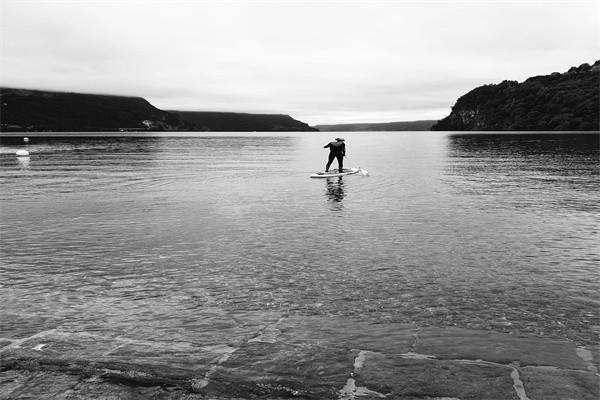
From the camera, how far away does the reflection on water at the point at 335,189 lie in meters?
23.7

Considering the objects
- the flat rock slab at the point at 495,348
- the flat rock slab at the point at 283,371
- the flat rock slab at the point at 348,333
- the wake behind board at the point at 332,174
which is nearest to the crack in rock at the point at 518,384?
the flat rock slab at the point at 495,348

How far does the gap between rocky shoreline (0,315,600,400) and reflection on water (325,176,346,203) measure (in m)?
15.4

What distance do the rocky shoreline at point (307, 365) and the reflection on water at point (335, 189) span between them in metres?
15.4

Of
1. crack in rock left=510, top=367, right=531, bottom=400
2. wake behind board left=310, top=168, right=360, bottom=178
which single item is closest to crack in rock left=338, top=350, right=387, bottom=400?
crack in rock left=510, top=367, right=531, bottom=400

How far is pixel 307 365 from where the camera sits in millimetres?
6547

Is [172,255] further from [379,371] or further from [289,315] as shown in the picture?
[379,371]

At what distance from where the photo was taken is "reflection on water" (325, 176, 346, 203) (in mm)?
23669

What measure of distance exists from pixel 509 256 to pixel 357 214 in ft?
24.2

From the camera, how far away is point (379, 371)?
6340mm

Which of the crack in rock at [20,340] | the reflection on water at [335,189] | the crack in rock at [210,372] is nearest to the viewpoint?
the crack in rock at [210,372]

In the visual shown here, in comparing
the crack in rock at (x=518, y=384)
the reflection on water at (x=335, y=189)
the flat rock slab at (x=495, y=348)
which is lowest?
the flat rock slab at (x=495, y=348)

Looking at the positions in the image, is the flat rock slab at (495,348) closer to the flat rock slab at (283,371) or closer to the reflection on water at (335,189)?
the flat rock slab at (283,371)

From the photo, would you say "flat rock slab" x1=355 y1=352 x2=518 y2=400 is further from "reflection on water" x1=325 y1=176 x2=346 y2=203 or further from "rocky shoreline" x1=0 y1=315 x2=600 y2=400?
"reflection on water" x1=325 y1=176 x2=346 y2=203

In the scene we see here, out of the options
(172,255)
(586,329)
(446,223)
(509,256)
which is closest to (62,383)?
(172,255)
